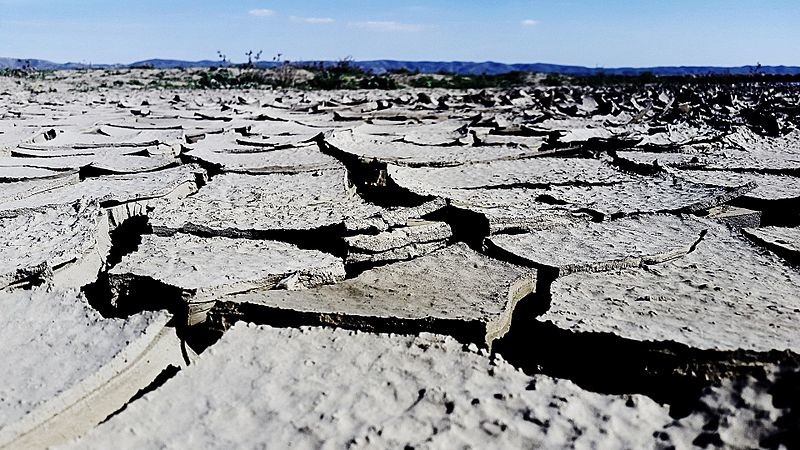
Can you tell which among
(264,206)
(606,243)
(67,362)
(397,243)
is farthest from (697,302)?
(264,206)

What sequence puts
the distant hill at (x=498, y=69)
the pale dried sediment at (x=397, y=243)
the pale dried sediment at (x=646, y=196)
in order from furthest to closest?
the distant hill at (x=498, y=69)
the pale dried sediment at (x=646, y=196)
the pale dried sediment at (x=397, y=243)

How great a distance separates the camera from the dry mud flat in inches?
39.6

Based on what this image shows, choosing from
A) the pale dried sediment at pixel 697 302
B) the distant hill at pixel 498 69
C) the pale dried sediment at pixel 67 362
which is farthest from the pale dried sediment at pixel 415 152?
the distant hill at pixel 498 69

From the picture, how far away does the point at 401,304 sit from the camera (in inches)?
56.9

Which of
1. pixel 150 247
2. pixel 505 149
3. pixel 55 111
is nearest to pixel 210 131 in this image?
pixel 505 149

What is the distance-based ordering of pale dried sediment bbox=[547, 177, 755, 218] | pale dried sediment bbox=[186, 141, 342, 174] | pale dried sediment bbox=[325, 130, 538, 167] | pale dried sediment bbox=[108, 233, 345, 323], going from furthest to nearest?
pale dried sediment bbox=[325, 130, 538, 167], pale dried sediment bbox=[186, 141, 342, 174], pale dried sediment bbox=[547, 177, 755, 218], pale dried sediment bbox=[108, 233, 345, 323]

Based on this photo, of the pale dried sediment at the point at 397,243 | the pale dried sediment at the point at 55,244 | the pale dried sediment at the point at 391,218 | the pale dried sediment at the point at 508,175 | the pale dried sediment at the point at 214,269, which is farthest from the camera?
the pale dried sediment at the point at 508,175

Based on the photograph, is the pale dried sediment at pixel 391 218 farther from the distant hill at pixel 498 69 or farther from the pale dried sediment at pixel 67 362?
the distant hill at pixel 498 69

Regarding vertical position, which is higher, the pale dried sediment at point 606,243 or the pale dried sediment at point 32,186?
the pale dried sediment at point 606,243

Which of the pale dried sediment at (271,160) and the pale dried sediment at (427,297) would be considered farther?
the pale dried sediment at (271,160)

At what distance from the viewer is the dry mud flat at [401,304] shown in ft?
3.30

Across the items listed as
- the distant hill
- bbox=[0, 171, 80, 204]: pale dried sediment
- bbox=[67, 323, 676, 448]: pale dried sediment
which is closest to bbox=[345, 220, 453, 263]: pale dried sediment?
bbox=[67, 323, 676, 448]: pale dried sediment

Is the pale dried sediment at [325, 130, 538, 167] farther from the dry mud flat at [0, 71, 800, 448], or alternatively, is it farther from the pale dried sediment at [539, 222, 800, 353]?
the pale dried sediment at [539, 222, 800, 353]

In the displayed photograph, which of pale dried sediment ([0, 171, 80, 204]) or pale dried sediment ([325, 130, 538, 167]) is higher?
pale dried sediment ([325, 130, 538, 167])
